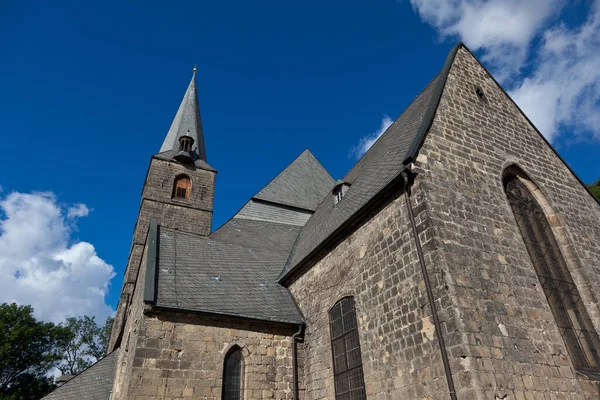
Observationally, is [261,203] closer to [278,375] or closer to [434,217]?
[278,375]

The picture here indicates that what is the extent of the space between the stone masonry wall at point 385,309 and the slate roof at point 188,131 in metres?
13.6

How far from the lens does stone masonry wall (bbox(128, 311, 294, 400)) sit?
7648mm

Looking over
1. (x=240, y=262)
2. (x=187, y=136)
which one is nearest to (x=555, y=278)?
(x=240, y=262)

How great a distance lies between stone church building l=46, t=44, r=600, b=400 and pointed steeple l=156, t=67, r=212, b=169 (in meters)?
9.33

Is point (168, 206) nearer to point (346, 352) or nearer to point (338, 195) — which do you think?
point (338, 195)

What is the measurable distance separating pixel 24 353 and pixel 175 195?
22367 millimetres

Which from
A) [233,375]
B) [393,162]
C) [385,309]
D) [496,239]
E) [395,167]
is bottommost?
[233,375]

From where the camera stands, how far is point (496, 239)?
23.3ft

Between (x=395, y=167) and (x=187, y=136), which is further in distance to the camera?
(x=187, y=136)

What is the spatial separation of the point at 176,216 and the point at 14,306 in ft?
75.0

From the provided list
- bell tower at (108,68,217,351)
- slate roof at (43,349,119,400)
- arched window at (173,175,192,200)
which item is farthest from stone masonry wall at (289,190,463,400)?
arched window at (173,175,192,200)

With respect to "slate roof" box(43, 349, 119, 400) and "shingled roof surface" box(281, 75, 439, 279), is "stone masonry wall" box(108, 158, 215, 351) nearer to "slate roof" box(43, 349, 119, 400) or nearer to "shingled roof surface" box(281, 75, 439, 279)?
"slate roof" box(43, 349, 119, 400)

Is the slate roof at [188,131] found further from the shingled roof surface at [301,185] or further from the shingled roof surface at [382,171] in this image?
the shingled roof surface at [382,171]

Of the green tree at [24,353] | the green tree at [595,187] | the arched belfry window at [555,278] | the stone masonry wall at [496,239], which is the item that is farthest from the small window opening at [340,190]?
the green tree at [24,353]
